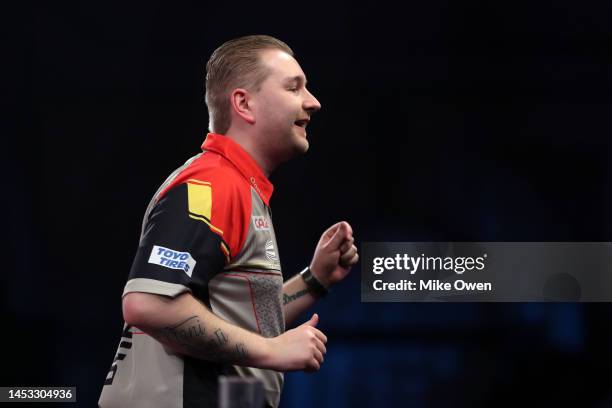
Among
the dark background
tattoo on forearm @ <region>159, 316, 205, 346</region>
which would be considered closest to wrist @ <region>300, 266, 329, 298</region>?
tattoo on forearm @ <region>159, 316, 205, 346</region>

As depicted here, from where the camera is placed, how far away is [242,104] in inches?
60.6

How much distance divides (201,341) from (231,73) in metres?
0.55

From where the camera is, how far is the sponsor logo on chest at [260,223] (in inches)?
55.1

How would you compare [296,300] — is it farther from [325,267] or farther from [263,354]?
[263,354]

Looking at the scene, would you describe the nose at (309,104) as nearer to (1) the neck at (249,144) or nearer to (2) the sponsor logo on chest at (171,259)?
(1) the neck at (249,144)

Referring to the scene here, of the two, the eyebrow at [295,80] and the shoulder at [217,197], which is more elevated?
the eyebrow at [295,80]

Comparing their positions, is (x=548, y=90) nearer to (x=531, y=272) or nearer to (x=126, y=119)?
(x=531, y=272)

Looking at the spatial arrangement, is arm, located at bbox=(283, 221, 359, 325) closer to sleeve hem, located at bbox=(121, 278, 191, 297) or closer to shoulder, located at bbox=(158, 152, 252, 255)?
shoulder, located at bbox=(158, 152, 252, 255)

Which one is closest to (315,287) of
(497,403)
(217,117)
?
(217,117)

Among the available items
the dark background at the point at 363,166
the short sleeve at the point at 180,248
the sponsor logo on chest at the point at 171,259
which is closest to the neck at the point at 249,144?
the short sleeve at the point at 180,248

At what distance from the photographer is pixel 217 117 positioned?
1568 mm

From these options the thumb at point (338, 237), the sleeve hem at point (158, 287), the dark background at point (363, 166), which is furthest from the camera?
the dark background at point (363, 166)

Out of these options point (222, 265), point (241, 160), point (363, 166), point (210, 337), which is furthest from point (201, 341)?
point (363, 166)

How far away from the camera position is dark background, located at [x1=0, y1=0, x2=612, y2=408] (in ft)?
9.80
